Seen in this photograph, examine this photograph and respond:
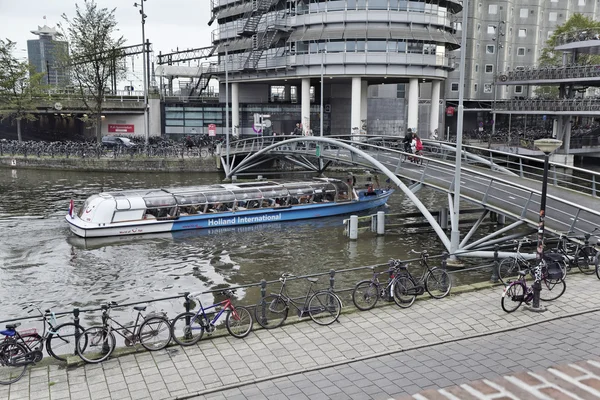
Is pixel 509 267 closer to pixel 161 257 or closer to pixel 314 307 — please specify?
pixel 314 307

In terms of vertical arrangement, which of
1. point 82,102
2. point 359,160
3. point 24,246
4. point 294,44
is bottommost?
point 24,246

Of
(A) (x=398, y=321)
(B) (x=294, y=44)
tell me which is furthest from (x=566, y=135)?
Result: (A) (x=398, y=321)

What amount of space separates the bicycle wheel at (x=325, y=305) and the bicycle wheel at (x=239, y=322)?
1.51m

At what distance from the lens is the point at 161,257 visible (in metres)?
22.8

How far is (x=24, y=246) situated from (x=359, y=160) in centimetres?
1753

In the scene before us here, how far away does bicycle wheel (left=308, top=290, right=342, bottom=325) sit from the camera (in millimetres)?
12492

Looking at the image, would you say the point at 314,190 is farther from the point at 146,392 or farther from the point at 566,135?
the point at 566,135

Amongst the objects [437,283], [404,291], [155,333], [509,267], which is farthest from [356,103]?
[155,333]

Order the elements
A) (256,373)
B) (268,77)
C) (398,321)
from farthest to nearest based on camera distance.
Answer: (268,77) < (398,321) < (256,373)

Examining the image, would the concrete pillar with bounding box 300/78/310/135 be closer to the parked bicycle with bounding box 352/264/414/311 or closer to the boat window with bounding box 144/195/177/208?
the boat window with bounding box 144/195/177/208

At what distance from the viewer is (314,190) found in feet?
103

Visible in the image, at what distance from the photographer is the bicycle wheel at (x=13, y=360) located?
988 cm

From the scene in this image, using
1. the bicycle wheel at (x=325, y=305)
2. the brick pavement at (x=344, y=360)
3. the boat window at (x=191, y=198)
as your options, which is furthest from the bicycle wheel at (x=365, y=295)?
the boat window at (x=191, y=198)

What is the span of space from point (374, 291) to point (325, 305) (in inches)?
63.8
